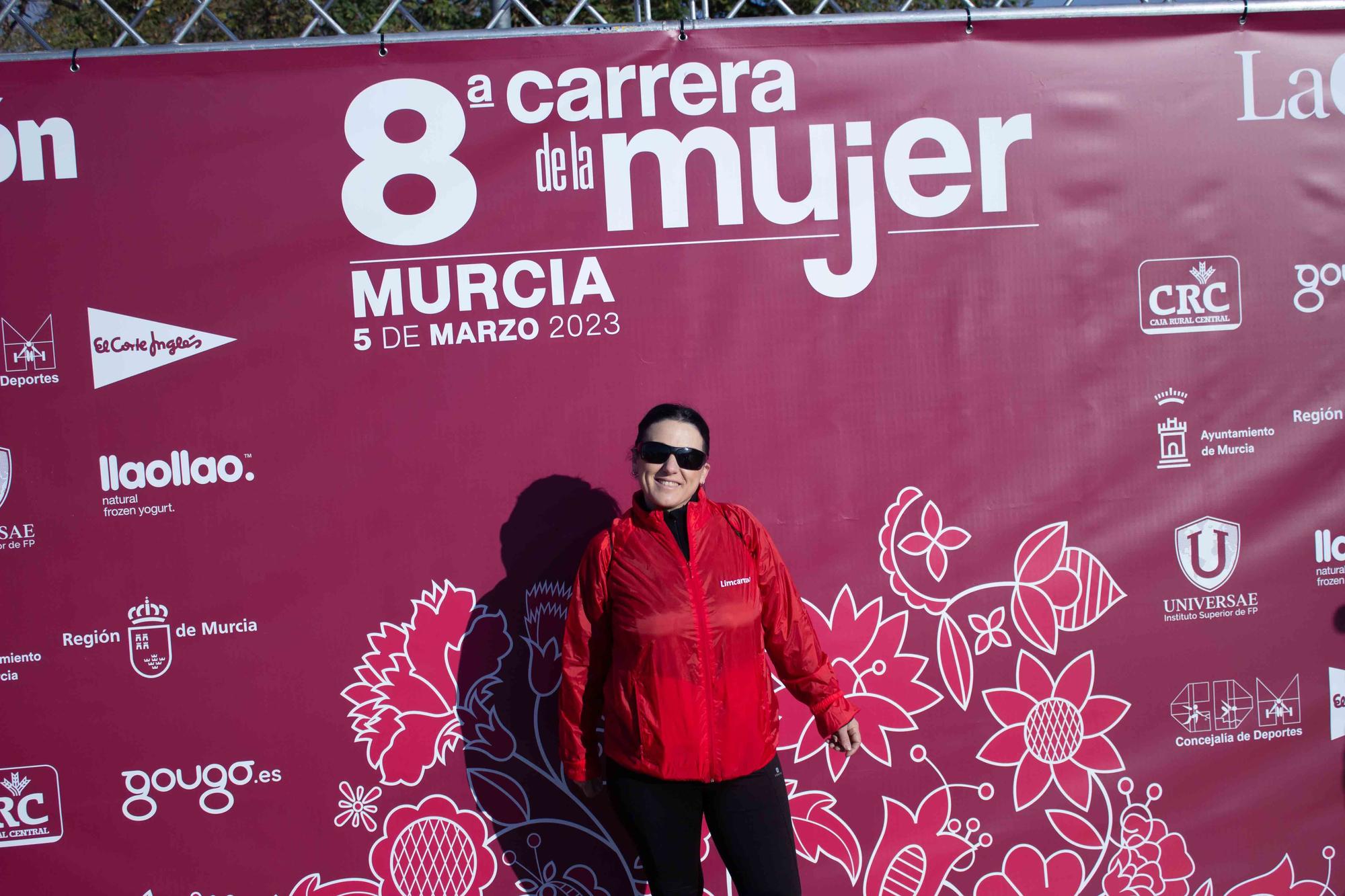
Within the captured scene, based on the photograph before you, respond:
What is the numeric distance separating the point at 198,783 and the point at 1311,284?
11.6 feet

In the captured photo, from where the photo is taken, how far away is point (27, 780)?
274 cm

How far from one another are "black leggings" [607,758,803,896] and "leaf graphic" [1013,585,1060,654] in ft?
3.21

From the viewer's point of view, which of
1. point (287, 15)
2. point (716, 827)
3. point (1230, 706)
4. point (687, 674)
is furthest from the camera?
point (287, 15)

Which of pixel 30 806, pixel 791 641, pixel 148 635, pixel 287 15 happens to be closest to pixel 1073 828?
pixel 791 641

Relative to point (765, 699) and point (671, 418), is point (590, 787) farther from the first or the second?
point (671, 418)

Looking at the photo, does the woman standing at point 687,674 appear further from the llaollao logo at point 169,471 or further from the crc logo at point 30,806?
the crc logo at point 30,806

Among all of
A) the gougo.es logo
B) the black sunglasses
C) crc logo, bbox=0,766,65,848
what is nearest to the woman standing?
the black sunglasses

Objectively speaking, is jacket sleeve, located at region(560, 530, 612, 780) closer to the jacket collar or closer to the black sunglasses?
the jacket collar

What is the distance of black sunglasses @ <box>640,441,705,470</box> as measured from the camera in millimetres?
2344

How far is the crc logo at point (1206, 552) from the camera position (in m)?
2.90

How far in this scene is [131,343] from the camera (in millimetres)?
2723

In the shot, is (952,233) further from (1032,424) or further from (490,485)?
(490,485)

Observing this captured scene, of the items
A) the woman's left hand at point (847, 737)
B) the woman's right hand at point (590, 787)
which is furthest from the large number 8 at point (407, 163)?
the woman's left hand at point (847, 737)

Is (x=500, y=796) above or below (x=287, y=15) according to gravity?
below
